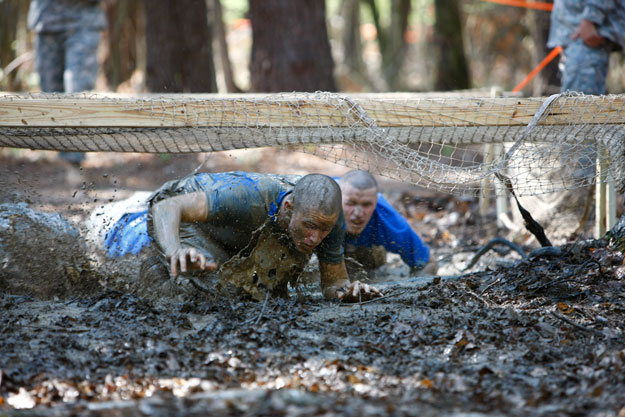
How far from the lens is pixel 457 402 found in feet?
9.06

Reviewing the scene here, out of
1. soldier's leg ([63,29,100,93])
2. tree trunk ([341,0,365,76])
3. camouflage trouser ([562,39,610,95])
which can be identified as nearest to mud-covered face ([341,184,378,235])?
camouflage trouser ([562,39,610,95])

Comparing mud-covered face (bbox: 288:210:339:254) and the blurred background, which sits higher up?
the blurred background

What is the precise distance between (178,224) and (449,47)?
1080cm

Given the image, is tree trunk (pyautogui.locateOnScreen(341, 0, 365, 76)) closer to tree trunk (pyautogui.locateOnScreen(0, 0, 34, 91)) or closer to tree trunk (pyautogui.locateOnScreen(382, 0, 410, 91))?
tree trunk (pyautogui.locateOnScreen(382, 0, 410, 91))

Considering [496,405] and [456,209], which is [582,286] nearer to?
[496,405]

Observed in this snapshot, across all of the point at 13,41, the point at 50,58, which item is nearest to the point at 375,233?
the point at 50,58

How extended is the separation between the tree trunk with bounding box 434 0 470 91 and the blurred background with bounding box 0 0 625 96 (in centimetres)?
2

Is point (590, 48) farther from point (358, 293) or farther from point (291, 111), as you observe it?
point (358, 293)

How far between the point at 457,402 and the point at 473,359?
560mm

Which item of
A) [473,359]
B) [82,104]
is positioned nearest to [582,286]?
[473,359]

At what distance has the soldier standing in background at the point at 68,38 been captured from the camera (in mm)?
8414

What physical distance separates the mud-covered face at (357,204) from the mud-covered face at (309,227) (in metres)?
1.33

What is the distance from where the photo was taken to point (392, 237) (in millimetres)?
6086

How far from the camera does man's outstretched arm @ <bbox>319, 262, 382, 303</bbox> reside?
4410 millimetres
